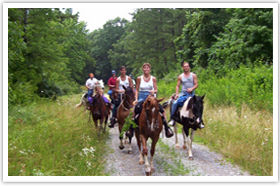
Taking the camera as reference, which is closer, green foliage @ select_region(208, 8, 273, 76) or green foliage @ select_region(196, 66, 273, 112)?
green foliage @ select_region(196, 66, 273, 112)

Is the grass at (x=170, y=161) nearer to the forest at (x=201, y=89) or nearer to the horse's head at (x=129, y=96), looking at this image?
the forest at (x=201, y=89)

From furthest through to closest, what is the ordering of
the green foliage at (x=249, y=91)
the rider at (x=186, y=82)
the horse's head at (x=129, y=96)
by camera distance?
the green foliage at (x=249, y=91) < the horse's head at (x=129, y=96) < the rider at (x=186, y=82)

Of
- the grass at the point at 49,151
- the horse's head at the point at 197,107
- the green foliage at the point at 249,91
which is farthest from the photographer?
the green foliage at the point at 249,91

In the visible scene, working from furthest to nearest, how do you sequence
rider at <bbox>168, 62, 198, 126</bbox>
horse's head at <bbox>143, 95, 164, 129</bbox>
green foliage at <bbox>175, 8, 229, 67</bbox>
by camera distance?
Result: green foliage at <bbox>175, 8, 229, 67</bbox> → rider at <bbox>168, 62, 198, 126</bbox> → horse's head at <bbox>143, 95, 164, 129</bbox>

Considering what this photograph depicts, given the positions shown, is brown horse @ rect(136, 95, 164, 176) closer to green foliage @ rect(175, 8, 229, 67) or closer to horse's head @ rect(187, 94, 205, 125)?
horse's head @ rect(187, 94, 205, 125)

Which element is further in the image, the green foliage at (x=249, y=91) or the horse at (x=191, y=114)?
the green foliage at (x=249, y=91)

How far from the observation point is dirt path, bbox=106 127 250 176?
6426mm

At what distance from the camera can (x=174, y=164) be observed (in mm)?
7066

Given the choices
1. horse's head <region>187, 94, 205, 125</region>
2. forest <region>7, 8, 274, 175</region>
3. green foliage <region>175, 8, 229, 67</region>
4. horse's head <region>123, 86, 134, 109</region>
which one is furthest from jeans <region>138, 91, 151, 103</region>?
green foliage <region>175, 8, 229, 67</region>

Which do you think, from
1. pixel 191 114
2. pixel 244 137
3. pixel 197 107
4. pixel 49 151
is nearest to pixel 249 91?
pixel 244 137

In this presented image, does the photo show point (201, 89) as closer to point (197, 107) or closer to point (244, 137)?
point (244, 137)

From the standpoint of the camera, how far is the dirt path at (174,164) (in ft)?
21.1

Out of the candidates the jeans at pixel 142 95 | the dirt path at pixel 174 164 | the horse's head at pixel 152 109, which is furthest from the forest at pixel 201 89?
the jeans at pixel 142 95
